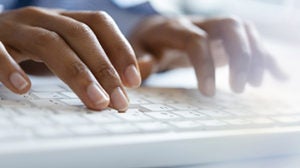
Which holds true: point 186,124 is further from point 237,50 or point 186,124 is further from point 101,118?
point 237,50

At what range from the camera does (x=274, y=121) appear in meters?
0.40

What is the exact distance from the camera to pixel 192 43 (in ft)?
2.08

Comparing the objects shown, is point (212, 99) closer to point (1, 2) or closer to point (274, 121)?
point (274, 121)

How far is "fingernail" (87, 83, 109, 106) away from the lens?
0.38m

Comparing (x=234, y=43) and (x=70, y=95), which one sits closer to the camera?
(x=70, y=95)

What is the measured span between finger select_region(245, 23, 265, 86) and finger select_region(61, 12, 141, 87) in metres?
0.23

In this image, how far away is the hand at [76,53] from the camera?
1.29ft

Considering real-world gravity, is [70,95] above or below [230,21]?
below

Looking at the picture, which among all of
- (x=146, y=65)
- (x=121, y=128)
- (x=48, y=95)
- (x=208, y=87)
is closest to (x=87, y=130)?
(x=121, y=128)

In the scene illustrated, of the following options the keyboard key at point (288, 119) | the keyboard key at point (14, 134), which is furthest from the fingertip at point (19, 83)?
the keyboard key at point (288, 119)

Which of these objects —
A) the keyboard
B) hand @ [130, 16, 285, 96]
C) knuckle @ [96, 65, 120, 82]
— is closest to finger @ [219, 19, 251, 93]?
hand @ [130, 16, 285, 96]

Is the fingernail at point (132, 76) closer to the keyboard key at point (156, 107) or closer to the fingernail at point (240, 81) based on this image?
the keyboard key at point (156, 107)

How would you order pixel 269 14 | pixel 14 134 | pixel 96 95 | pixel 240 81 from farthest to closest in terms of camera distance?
1. pixel 269 14
2. pixel 240 81
3. pixel 96 95
4. pixel 14 134

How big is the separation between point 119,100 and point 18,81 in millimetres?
81
